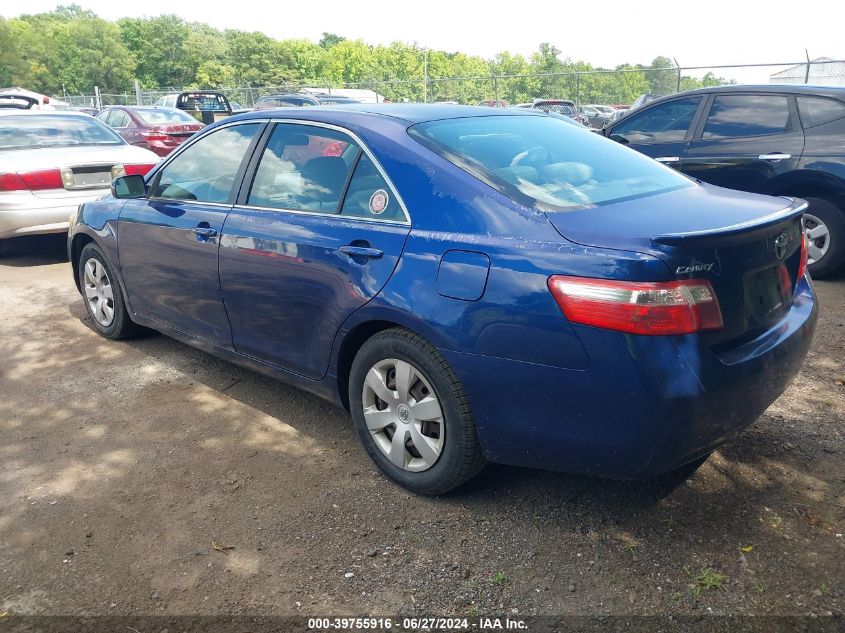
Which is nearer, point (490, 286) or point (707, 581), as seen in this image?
point (707, 581)

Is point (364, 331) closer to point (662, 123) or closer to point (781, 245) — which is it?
point (781, 245)

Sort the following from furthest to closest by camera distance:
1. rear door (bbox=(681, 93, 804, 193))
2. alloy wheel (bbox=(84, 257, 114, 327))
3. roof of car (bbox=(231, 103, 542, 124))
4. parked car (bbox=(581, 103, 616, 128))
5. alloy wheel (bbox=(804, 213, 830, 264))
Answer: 1. parked car (bbox=(581, 103, 616, 128))
2. rear door (bbox=(681, 93, 804, 193))
3. alloy wheel (bbox=(804, 213, 830, 264))
4. alloy wheel (bbox=(84, 257, 114, 327))
5. roof of car (bbox=(231, 103, 542, 124))

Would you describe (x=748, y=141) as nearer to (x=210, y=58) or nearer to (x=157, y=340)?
(x=157, y=340)

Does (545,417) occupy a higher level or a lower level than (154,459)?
higher

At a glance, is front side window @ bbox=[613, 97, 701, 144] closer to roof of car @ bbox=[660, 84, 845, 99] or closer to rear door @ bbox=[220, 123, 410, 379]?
roof of car @ bbox=[660, 84, 845, 99]

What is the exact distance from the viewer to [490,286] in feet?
8.67

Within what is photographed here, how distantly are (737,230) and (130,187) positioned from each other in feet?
11.8

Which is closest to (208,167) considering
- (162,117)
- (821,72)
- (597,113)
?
(162,117)

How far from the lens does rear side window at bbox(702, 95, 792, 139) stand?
6605 millimetres

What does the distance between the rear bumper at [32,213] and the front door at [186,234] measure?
11.3ft

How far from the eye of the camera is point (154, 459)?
3.57 m

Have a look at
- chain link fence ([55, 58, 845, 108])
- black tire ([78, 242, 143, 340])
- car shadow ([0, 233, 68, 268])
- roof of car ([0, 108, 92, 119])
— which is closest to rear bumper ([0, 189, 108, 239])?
car shadow ([0, 233, 68, 268])

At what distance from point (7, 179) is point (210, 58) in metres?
94.9

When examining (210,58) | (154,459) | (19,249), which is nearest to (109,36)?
(210,58)
